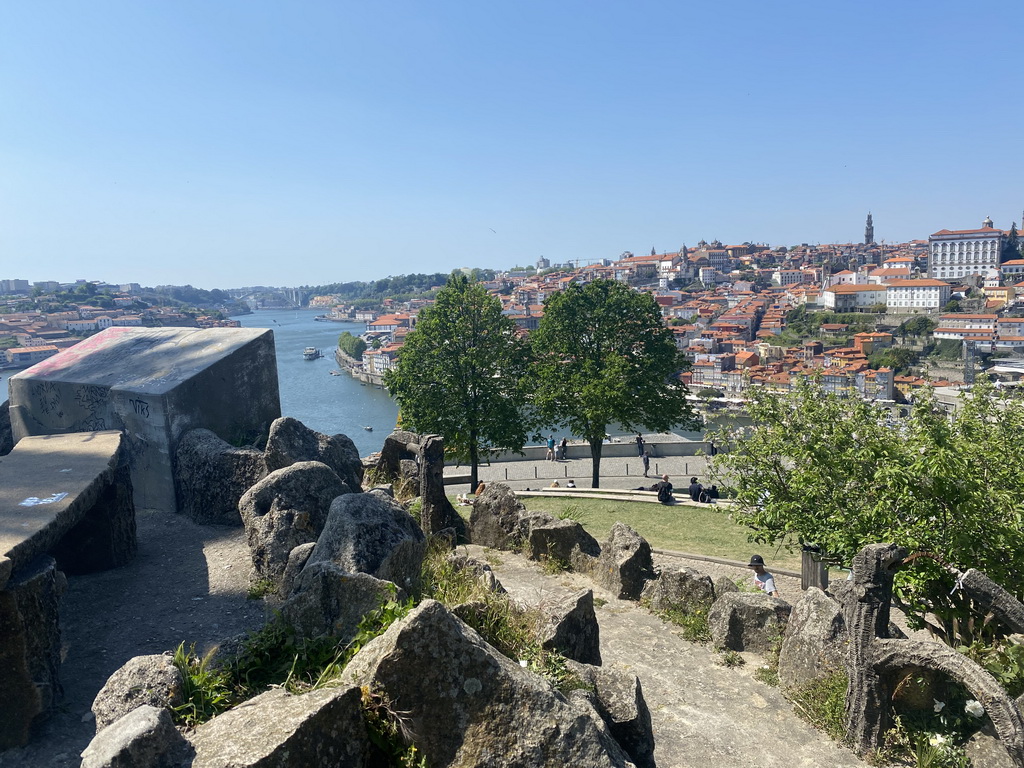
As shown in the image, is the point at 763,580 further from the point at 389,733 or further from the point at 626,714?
the point at 389,733

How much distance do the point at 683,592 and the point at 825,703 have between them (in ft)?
12.6

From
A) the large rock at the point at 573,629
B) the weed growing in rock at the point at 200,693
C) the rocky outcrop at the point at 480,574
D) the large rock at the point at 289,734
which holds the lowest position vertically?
the large rock at the point at 573,629

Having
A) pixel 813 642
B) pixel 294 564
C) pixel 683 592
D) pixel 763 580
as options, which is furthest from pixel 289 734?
pixel 763 580

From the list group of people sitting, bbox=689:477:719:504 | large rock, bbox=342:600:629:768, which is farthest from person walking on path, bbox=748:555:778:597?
large rock, bbox=342:600:629:768

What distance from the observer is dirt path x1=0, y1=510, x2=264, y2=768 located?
643 centimetres

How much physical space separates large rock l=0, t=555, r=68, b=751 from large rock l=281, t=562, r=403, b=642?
86.4 inches

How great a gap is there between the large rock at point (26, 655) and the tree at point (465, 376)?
17767 mm

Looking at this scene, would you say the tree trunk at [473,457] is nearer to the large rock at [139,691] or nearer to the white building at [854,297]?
the large rock at [139,691]

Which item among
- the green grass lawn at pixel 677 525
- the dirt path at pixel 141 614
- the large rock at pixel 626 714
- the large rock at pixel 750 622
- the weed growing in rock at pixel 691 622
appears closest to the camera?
the dirt path at pixel 141 614

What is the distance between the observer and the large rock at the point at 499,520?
638 inches

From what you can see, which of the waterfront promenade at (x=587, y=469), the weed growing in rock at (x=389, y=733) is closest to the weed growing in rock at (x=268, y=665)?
the weed growing in rock at (x=389, y=733)

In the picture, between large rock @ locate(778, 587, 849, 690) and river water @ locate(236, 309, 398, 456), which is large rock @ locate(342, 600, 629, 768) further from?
river water @ locate(236, 309, 398, 456)

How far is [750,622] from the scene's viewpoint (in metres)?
11.6

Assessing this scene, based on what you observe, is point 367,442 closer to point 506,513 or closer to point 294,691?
point 506,513
